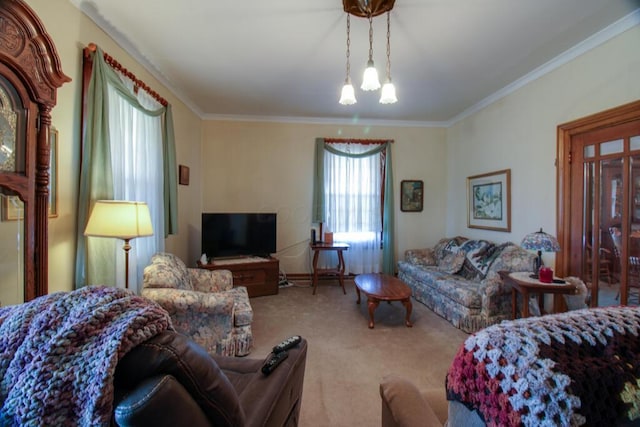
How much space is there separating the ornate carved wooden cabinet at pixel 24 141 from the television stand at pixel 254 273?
8.21ft

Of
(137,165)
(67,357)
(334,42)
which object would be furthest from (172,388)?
(334,42)

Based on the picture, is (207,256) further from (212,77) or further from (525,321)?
(525,321)

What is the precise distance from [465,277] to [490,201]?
1.12 m

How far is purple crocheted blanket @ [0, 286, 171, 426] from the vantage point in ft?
2.04

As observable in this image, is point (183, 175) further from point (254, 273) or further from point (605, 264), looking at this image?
point (605, 264)

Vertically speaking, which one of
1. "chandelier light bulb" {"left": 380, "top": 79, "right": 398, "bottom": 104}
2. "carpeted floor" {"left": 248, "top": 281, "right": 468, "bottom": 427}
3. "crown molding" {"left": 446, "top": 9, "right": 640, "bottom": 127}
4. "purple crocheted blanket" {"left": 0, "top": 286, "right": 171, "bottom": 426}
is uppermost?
"crown molding" {"left": 446, "top": 9, "right": 640, "bottom": 127}

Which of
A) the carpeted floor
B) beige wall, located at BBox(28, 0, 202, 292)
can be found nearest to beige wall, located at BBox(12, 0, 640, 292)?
beige wall, located at BBox(28, 0, 202, 292)

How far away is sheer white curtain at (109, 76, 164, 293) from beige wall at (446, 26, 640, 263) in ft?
13.5

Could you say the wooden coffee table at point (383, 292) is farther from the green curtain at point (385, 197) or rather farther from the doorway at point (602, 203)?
the doorway at point (602, 203)

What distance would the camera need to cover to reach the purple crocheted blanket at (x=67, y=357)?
622 millimetres

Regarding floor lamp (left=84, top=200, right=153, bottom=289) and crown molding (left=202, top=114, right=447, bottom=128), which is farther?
crown molding (left=202, top=114, right=447, bottom=128)

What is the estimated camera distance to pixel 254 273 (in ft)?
13.3

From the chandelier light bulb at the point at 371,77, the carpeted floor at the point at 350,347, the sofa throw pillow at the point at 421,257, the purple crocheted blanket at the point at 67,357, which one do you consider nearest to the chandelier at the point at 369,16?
the chandelier light bulb at the point at 371,77

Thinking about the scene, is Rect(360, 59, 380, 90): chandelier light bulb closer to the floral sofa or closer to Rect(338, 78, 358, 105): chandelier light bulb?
Rect(338, 78, 358, 105): chandelier light bulb
